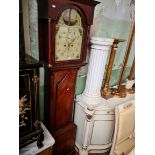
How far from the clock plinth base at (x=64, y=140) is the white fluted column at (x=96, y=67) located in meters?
0.35

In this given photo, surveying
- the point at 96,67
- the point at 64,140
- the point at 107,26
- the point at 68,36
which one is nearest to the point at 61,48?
the point at 68,36

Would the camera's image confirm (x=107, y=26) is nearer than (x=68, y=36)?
No

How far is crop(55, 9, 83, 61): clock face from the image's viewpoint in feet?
3.69

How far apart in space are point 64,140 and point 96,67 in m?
0.86

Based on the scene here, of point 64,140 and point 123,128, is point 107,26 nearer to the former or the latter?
point 123,128

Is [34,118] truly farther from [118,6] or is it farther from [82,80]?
[118,6]

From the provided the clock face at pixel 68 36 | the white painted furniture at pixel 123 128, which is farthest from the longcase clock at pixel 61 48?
the white painted furniture at pixel 123 128

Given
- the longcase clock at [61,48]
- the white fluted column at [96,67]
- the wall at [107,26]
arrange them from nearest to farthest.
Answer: the longcase clock at [61,48]
the wall at [107,26]
the white fluted column at [96,67]

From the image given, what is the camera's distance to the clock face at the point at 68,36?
113cm

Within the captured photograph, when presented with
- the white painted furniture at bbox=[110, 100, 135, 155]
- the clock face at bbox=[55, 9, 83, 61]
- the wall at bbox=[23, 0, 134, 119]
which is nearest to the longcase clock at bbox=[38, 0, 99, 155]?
the clock face at bbox=[55, 9, 83, 61]

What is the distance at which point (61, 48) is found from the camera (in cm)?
120

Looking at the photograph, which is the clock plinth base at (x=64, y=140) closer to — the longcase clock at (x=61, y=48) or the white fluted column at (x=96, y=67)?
the longcase clock at (x=61, y=48)

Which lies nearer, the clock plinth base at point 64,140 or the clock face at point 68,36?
the clock face at point 68,36
